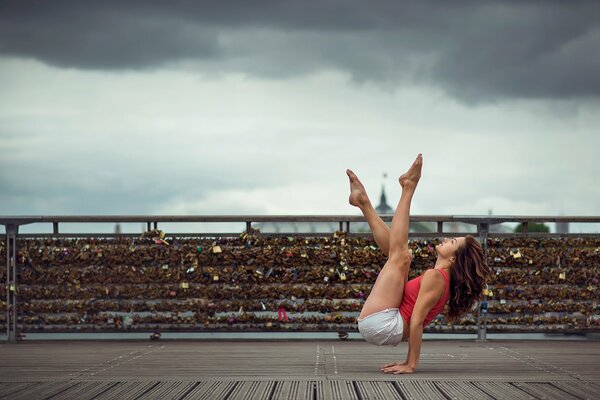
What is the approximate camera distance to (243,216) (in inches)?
359

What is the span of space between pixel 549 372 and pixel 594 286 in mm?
3597

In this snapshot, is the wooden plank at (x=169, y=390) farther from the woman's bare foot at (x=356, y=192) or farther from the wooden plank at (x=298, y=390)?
the woman's bare foot at (x=356, y=192)

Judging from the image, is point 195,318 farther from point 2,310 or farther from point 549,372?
point 549,372

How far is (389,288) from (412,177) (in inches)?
28.9

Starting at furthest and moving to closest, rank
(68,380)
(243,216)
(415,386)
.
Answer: (243,216) < (68,380) < (415,386)

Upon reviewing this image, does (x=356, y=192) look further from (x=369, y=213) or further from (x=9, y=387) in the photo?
(x=9, y=387)

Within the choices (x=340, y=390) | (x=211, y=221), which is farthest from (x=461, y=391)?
(x=211, y=221)

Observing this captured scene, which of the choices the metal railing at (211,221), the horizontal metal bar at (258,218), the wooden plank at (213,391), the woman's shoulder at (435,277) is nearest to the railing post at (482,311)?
the metal railing at (211,221)

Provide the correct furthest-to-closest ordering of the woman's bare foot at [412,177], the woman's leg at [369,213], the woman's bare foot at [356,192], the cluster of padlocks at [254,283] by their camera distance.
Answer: the cluster of padlocks at [254,283]
the woman's bare foot at [356,192]
the woman's leg at [369,213]
the woman's bare foot at [412,177]

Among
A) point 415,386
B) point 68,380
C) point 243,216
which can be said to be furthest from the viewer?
point 243,216

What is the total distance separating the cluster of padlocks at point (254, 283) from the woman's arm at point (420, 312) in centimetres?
297

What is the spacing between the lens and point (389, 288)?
619 cm

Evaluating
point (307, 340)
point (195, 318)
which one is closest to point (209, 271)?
point (195, 318)

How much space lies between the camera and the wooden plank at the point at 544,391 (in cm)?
491
